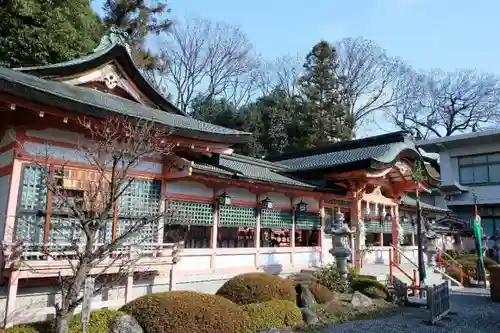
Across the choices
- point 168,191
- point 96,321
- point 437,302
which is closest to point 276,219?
point 168,191

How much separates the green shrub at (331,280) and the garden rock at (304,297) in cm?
157

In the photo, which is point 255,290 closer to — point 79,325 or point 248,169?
point 79,325

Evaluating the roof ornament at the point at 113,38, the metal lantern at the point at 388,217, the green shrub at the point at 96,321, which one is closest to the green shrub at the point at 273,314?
the green shrub at the point at 96,321

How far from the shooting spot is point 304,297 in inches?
430

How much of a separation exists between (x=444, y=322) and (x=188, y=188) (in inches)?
300

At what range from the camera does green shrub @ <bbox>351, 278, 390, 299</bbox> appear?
12828 millimetres

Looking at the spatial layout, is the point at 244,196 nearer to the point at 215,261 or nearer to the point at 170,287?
the point at 215,261

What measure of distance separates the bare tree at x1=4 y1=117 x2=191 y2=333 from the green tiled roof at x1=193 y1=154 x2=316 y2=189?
1776 millimetres

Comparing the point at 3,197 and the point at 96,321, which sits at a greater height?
the point at 3,197

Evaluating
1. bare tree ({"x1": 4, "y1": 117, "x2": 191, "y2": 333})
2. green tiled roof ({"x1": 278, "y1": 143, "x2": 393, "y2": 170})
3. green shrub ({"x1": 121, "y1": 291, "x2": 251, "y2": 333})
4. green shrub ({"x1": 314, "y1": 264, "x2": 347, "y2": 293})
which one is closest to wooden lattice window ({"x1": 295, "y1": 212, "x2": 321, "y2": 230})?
green shrub ({"x1": 314, "y1": 264, "x2": 347, "y2": 293})

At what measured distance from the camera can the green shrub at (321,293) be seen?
11289 mm

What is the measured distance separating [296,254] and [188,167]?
615 centimetres

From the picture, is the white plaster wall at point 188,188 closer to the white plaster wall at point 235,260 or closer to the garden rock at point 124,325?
the white plaster wall at point 235,260

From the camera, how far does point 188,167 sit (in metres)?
9.71
